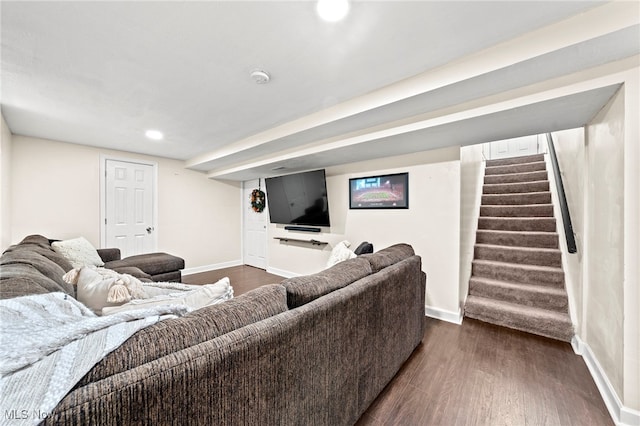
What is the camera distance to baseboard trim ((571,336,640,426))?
4.41 feet

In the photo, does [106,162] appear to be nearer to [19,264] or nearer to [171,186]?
[171,186]

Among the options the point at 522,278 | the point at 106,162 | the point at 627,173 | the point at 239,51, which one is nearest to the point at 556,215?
the point at 522,278

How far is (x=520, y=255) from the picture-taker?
2.96m

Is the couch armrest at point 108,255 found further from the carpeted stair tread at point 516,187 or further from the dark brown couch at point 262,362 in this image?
the carpeted stair tread at point 516,187

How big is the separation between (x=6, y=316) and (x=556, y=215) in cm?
470

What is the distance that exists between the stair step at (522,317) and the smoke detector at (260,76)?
3.18 m

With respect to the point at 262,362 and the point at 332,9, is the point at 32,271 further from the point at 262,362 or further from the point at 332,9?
the point at 332,9

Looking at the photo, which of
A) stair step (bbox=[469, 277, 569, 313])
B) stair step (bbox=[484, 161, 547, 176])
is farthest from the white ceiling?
stair step (bbox=[484, 161, 547, 176])

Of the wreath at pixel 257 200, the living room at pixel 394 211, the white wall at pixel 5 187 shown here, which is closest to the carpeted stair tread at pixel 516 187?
the living room at pixel 394 211

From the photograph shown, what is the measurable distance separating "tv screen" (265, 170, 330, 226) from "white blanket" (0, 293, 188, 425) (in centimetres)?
306

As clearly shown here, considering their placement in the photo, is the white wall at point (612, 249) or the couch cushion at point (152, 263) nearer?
the white wall at point (612, 249)

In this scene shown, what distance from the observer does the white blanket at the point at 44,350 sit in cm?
46

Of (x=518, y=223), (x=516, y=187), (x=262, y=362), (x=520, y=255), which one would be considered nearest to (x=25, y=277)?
(x=262, y=362)

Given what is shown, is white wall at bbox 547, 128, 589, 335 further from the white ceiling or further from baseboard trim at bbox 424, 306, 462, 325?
baseboard trim at bbox 424, 306, 462, 325
